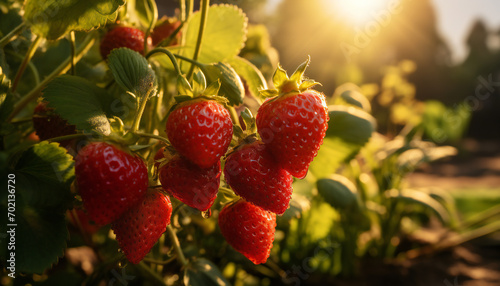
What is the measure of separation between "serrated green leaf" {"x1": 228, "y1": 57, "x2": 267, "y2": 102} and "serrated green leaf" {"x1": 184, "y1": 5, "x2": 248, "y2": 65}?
27mm

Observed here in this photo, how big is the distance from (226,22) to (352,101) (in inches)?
16.4

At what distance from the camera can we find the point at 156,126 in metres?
0.53

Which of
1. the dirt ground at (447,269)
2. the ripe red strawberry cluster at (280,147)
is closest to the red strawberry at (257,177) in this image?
the ripe red strawberry cluster at (280,147)

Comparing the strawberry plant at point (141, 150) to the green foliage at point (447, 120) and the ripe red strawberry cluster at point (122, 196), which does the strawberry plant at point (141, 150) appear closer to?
the ripe red strawberry cluster at point (122, 196)

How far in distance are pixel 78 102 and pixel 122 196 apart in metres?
0.12

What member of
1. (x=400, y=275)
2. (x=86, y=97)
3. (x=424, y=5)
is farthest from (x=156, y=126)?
(x=424, y=5)

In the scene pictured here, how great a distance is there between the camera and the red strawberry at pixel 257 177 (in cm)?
44

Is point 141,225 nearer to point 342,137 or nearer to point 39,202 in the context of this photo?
point 39,202

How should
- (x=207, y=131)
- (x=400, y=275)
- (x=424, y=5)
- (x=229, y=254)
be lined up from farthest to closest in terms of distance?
(x=424, y=5)
(x=400, y=275)
(x=229, y=254)
(x=207, y=131)

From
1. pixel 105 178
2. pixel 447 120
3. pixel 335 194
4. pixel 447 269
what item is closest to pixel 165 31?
pixel 105 178

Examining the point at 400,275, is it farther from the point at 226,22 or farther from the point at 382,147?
the point at 226,22

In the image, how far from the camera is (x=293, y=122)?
43 centimetres

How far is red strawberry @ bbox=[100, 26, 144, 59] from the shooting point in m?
0.53

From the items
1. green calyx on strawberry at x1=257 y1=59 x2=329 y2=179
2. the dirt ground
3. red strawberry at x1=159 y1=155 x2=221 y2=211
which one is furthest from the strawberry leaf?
the dirt ground
